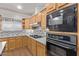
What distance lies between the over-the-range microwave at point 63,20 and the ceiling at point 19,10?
19 centimetres

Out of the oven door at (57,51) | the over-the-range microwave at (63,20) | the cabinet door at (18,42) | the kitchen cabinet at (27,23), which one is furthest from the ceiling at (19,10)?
the oven door at (57,51)

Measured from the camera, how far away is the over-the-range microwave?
894 millimetres

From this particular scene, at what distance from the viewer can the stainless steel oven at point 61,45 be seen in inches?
36.5

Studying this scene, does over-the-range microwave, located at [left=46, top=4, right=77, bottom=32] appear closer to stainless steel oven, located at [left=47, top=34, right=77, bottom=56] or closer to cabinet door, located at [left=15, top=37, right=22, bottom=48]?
stainless steel oven, located at [left=47, top=34, right=77, bottom=56]

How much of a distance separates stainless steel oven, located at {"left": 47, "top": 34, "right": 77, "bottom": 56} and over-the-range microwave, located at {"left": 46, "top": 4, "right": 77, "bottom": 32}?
0.08 m

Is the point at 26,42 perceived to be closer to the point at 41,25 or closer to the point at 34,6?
the point at 41,25

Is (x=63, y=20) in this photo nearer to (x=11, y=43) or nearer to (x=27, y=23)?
(x=27, y=23)

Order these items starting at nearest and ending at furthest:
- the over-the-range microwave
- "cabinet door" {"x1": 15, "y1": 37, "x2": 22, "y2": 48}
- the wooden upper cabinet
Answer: the over-the-range microwave
the wooden upper cabinet
"cabinet door" {"x1": 15, "y1": 37, "x2": 22, "y2": 48}

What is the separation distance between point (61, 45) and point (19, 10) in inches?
24.4

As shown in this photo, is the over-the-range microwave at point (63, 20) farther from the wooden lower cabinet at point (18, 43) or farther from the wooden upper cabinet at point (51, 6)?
the wooden lower cabinet at point (18, 43)

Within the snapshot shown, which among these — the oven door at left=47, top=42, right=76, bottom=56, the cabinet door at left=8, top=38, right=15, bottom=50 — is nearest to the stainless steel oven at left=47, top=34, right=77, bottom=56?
the oven door at left=47, top=42, right=76, bottom=56

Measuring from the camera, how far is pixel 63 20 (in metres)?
1.03

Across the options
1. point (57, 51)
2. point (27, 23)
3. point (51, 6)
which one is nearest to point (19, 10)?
point (27, 23)

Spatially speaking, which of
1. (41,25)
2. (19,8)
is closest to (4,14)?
(19,8)
